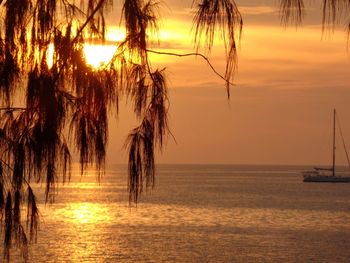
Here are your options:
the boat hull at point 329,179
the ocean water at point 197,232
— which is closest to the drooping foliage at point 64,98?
the ocean water at point 197,232

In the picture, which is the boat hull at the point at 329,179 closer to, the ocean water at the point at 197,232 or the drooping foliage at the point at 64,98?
the ocean water at the point at 197,232

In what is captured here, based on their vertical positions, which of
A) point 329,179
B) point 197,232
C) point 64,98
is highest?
point 64,98

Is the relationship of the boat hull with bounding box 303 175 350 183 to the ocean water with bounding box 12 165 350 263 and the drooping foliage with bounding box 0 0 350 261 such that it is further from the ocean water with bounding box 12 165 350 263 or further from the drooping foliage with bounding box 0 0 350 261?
the drooping foliage with bounding box 0 0 350 261

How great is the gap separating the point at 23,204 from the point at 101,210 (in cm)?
6830

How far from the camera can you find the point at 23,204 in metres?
4.61

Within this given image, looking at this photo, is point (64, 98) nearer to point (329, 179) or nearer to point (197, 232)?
point (197, 232)

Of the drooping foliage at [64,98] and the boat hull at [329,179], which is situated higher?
the drooping foliage at [64,98]

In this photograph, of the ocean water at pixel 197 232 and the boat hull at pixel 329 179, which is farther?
the boat hull at pixel 329 179

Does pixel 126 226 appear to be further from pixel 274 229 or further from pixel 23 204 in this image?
pixel 23 204

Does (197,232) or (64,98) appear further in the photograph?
(197,232)

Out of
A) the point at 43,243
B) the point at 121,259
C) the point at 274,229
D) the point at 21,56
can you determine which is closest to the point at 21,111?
the point at 21,56

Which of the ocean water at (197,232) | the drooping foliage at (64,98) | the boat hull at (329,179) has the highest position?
the drooping foliage at (64,98)

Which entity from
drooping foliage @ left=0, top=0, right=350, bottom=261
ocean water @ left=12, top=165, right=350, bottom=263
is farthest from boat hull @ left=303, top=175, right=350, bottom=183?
drooping foliage @ left=0, top=0, right=350, bottom=261

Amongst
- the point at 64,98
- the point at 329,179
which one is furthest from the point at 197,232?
the point at 329,179
